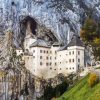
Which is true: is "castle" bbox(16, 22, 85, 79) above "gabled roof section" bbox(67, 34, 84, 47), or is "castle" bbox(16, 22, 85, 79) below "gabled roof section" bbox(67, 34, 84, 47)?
below

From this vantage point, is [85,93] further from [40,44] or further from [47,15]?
[47,15]

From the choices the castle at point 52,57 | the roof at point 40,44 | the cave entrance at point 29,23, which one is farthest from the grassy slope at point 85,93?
the cave entrance at point 29,23

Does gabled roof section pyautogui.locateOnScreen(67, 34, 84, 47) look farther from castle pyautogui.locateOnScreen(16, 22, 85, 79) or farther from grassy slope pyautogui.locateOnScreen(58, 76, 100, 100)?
grassy slope pyautogui.locateOnScreen(58, 76, 100, 100)

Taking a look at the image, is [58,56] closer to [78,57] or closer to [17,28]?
[78,57]

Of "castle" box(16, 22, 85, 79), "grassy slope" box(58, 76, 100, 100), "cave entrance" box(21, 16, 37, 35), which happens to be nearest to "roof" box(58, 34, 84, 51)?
"castle" box(16, 22, 85, 79)

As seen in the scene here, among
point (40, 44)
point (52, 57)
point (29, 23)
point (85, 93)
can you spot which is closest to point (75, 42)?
point (52, 57)

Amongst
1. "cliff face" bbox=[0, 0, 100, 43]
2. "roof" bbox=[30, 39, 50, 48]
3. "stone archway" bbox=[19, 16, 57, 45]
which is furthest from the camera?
"cliff face" bbox=[0, 0, 100, 43]

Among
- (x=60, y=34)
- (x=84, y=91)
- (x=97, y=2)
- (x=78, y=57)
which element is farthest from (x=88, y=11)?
(x=84, y=91)
